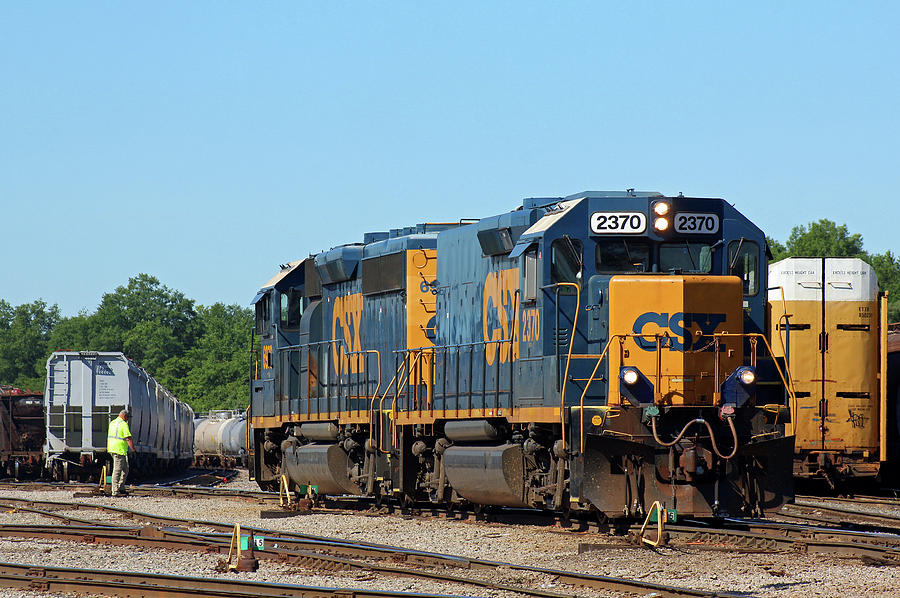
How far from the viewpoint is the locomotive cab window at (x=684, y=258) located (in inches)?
523

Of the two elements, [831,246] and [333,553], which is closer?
[333,553]

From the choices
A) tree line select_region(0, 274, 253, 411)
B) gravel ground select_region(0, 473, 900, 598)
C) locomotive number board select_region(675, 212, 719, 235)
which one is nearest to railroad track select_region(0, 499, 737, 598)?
gravel ground select_region(0, 473, 900, 598)

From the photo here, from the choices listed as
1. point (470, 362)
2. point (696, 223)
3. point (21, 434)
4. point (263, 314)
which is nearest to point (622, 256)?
point (696, 223)

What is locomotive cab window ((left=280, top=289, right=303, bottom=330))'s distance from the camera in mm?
20875

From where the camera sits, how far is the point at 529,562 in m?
11.5

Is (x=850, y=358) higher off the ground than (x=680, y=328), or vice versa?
(x=680, y=328)

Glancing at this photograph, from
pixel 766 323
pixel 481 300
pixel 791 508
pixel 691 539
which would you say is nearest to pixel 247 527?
pixel 481 300

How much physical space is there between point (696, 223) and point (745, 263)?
2.39ft

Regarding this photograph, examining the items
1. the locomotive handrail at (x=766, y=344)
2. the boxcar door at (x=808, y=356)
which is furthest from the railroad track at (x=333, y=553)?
the boxcar door at (x=808, y=356)

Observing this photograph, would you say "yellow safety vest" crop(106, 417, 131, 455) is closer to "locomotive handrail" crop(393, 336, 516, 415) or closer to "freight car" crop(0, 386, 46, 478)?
"locomotive handrail" crop(393, 336, 516, 415)

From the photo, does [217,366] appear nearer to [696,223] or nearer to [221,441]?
[221,441]

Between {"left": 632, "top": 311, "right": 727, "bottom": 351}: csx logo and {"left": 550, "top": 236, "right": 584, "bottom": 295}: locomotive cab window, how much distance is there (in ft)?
2.92

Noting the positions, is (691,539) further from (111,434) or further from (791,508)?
(111,434)

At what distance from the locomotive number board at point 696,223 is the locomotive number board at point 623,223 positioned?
13.7 inches
